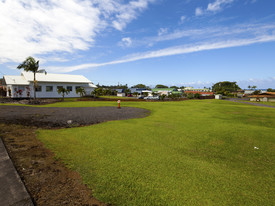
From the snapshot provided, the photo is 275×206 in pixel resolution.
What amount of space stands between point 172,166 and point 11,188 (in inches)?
159

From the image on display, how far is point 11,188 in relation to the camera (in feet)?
10.7

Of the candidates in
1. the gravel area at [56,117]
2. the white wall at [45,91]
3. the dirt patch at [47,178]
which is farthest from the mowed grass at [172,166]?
the white wall at [45,91]

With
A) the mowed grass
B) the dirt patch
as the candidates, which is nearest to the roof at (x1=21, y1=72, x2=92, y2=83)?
the mowed grass

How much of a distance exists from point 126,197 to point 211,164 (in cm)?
315

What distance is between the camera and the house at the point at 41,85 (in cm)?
3572

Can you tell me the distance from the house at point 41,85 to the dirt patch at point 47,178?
38.3m

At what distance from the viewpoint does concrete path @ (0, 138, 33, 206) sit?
2880mm

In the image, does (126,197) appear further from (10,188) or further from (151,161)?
(10,188)

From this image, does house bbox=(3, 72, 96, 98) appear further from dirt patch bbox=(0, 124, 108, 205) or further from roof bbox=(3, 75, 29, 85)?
dirt patch bbox=(0, 124, 108, 205)

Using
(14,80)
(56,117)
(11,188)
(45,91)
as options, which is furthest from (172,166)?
(14,80)

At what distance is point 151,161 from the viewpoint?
4.95 metres

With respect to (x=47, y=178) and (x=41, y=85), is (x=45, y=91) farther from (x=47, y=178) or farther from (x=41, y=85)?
(x=47, y=178)

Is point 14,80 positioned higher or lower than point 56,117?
higher

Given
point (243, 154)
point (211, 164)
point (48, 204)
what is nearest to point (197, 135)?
point (243, 154)
